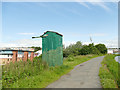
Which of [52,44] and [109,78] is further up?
[52,44]

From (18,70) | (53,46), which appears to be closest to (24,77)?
(18,70)

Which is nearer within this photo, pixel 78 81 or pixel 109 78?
pixel 78 81

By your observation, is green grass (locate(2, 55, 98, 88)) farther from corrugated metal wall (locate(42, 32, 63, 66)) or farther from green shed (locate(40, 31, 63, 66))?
green shed (locate(40, 31, 63, 66))

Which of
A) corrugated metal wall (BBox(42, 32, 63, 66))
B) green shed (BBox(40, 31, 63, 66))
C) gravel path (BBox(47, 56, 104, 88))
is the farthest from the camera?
green shed (BBox(40, 31, 63, 66))

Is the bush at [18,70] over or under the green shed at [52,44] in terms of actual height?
under

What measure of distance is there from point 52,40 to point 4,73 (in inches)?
262

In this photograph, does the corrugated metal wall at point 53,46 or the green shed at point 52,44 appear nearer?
the corrugated metal wall at point 53,46

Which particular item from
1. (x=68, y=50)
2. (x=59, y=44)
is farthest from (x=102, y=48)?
(x=59, y=44)

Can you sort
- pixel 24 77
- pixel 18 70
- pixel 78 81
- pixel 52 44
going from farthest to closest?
pixel 52 44
pixel 24 77
pixel 18 70
pixel 78 81

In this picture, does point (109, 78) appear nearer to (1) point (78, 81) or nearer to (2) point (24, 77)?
(1) point (78, 81)

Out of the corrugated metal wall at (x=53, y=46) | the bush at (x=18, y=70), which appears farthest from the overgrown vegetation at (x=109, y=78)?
the corrugated metal wall at (x=53, y=46)

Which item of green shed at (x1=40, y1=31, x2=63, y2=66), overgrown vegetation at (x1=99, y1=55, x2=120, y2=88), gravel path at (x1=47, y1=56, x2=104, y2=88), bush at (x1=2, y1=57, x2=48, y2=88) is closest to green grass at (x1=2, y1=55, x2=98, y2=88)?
bush at (x1=2, y1=57, x2=48, y2=88)

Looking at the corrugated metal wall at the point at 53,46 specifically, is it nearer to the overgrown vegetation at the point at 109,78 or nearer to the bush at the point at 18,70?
the bush at the point at 18,70

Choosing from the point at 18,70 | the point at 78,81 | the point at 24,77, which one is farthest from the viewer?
the point at 24,77
